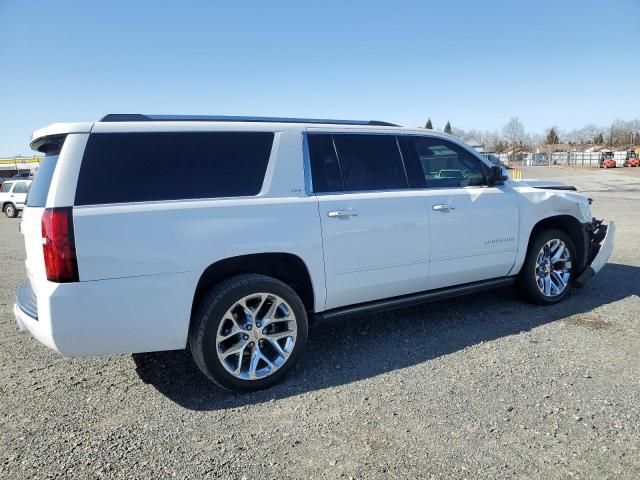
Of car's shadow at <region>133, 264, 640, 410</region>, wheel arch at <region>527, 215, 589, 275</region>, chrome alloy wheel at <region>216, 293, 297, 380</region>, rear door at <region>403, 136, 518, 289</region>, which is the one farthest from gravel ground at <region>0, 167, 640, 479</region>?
wheel arch at <region>527, 215, 589, 275</region>

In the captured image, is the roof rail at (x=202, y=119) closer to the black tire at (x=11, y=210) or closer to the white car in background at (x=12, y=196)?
the white car in background at (x=12, y=196)

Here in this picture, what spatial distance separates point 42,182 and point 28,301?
0.82 m

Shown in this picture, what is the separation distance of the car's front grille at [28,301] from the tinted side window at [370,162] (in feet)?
7.70

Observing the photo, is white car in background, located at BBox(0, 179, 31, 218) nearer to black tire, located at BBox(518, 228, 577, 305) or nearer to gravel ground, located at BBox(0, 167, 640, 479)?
gravel ground, located at BBox(0, 167, 640, 479)

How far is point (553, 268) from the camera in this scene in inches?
196

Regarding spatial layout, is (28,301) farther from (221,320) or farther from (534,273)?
Result: (534,273)

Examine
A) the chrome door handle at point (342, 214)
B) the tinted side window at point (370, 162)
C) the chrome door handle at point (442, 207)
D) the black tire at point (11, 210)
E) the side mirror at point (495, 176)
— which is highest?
the tinted side window at point (370, 162)

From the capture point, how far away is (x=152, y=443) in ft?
8.75

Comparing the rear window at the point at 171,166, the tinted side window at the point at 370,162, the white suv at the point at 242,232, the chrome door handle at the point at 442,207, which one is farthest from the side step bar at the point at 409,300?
the rear window at the point at 171,166

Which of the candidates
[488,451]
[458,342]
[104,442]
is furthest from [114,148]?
[458,342]

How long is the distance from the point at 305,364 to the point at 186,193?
167cm

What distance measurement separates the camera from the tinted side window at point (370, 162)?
3.75 meters

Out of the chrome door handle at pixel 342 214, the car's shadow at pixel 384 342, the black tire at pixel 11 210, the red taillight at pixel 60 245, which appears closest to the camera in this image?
the red taillight at pixel 60 245

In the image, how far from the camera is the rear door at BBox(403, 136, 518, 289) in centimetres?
404
